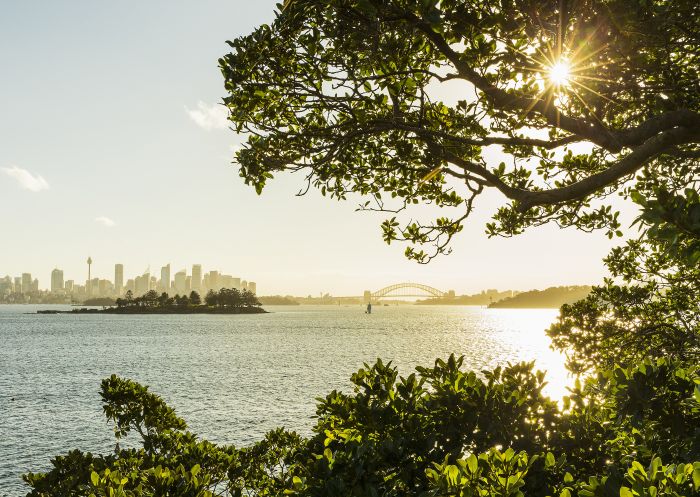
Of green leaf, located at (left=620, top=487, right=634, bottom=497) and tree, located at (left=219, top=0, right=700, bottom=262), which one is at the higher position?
tree, located at (left=219, top=0, right=700, bottom=262)

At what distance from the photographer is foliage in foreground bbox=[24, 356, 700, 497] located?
4.35 metres

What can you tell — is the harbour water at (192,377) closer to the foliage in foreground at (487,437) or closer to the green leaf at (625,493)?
the foliage in foreground at (487,437)

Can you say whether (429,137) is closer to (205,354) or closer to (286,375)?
(286,375)

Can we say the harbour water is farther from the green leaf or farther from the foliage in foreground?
the green leaf

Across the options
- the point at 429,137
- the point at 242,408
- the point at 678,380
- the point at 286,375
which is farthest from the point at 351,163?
the point at 286,375

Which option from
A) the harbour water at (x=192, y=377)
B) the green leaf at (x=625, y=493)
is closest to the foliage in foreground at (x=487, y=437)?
the green leaf at (x=625, y=493)

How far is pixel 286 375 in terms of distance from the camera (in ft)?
195

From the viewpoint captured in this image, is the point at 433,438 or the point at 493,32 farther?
the point at 493,32

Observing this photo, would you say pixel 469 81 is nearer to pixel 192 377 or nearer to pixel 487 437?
pixel 487 437

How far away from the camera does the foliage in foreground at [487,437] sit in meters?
4.35

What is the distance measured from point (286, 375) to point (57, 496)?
5074cm

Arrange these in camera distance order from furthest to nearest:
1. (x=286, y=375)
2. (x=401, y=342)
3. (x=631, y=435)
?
(x=401, y=342)
(x=286, y=375)
(x=631, y=435)

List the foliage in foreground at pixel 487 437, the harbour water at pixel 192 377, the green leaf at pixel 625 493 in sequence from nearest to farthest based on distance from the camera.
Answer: the green leaf at pixel 625 493 → the foliage in foreground at pixel 487 437 → the harbour water at pixel 192 377

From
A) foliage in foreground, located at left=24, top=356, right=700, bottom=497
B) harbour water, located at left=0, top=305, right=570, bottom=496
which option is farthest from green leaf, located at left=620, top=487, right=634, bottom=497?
harbour water, located at left=0, top=305, right=570, bottom=496
